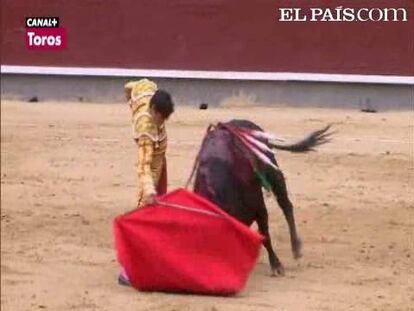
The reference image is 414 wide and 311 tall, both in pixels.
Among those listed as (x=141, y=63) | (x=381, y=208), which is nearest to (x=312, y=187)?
(x=381, y=208)

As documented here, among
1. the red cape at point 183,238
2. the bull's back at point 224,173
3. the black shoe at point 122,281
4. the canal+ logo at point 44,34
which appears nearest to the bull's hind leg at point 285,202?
the bull's back at point 224,173

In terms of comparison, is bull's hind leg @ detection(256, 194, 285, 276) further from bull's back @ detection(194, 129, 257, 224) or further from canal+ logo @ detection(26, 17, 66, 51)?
canal+ logo @ detection(26, 17, 66, 51)

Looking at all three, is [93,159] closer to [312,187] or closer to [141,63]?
[312,187]

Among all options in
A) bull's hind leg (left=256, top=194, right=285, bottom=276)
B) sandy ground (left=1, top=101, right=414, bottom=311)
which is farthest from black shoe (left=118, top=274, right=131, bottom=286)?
bull's hind leg (left=256, top=194, right=285, bottom=276)

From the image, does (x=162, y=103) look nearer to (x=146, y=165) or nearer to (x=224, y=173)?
(x=146, y=165)

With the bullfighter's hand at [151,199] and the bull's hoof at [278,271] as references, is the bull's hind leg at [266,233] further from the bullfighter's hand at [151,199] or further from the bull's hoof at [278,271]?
the bullfighter's hand at [151,199]

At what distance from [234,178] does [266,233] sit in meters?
0.28

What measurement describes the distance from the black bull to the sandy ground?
0.75 ft

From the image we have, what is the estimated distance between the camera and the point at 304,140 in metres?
5.30

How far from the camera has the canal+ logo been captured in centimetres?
960

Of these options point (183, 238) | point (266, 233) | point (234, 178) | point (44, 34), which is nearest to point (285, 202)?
point (266, 233)

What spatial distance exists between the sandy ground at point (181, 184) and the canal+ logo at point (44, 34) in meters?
0.58

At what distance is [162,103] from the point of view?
4.60m

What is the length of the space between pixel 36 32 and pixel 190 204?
6.32 metres
